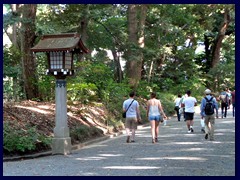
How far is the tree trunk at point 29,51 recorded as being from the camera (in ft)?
64.9

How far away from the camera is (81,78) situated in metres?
21.0

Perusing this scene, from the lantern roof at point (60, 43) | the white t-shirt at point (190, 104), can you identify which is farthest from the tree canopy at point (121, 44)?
the white t-shirt at point (190, 104)

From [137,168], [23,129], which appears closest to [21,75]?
[23,129]

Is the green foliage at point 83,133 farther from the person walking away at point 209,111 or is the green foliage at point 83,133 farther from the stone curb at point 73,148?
the person walking away at point 209,111

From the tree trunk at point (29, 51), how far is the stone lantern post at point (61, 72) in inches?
234

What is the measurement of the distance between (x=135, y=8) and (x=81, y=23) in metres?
4.97

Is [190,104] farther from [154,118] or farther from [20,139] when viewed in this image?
[20,139]

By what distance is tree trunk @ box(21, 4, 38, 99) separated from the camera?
19781 millimetres

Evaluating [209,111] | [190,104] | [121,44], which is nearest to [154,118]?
[209,111]

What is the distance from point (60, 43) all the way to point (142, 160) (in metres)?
4.93

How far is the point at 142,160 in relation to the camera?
11133 millimetres

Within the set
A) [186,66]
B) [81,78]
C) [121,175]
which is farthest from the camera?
[186,66]

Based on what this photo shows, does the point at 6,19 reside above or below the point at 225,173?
above

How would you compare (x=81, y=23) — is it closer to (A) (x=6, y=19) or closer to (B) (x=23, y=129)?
(A) (x=6, y=19)
